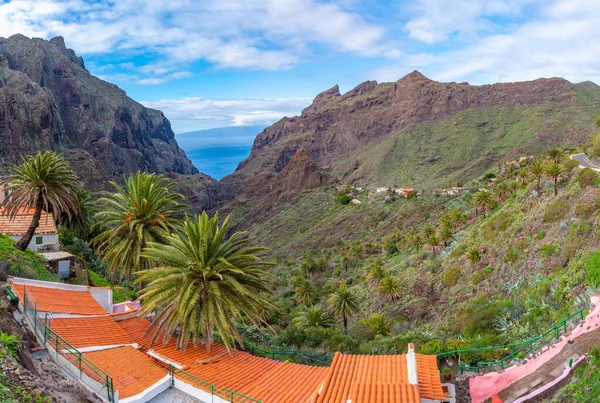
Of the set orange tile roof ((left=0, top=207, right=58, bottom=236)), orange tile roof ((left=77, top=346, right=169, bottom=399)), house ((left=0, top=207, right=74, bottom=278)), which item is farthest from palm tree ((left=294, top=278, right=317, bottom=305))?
orange tile roof ((left=77, top=346, right=169, bottom=399))

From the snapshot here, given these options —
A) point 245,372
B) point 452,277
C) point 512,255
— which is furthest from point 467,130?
point 245,372

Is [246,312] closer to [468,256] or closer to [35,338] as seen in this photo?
[35,338]

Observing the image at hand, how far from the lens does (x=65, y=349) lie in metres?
10.7


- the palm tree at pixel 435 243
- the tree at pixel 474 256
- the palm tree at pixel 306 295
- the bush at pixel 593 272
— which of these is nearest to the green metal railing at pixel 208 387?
the bush at pixel 593 272

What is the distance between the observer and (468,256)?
1298 inches

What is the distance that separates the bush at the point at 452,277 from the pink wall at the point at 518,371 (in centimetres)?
2115

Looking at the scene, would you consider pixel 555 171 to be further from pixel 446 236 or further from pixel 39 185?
pixel 39 185

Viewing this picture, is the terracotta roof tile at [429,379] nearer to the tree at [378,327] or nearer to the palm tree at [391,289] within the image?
the tree at [378,327]

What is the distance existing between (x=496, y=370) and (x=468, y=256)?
21.9m

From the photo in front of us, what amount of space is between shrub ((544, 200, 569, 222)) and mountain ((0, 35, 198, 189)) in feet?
357

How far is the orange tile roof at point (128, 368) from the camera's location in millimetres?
10352

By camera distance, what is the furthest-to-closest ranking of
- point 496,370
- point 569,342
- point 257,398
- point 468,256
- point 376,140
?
point 376,140 → point 468,256 → point 496,370 → point 569,342 → point 257,398

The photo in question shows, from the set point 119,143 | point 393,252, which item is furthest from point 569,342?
point 119,143

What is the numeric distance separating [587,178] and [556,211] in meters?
2.66
